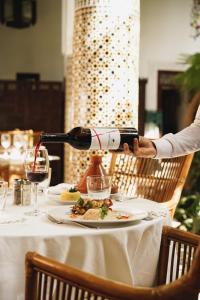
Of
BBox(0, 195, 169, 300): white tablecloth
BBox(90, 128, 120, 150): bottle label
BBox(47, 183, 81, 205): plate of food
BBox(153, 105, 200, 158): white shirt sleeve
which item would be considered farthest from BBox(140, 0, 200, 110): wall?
BBox(0, 195, 169, 300): white tablecloth

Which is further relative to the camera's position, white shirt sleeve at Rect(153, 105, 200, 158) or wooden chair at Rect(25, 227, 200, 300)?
white shirt sleeve at Rect(153, 105, 200, 158)

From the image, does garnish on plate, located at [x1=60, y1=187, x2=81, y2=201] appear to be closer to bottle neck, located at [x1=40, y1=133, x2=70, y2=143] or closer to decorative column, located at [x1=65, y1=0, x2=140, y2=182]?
bottle neck, located at [x1=40, y1=133, x2=70, y2=143]

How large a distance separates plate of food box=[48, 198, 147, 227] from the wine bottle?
0.24 m

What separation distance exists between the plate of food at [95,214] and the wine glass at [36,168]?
0.09m

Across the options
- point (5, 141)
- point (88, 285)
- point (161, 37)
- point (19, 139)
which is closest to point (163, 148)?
point (88, 285)

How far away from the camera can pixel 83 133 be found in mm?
2135

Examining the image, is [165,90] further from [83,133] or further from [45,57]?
[83,133]

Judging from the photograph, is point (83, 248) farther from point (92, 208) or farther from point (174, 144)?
point (174, 144)

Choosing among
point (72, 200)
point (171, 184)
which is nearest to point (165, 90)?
point (171, 184)

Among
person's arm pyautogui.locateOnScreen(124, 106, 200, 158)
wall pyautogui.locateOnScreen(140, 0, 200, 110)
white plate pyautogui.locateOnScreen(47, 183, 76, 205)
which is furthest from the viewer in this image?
wall pyautogui.locateOnScreen(140, 0, 200, 110)

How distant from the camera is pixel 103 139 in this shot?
2.08 metres

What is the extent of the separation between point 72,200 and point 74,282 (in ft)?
2.54

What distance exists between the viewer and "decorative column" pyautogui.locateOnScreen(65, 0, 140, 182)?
168 inches

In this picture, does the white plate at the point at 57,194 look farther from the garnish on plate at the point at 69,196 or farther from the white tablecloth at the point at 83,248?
the white tablecloth at the point at 83,248
